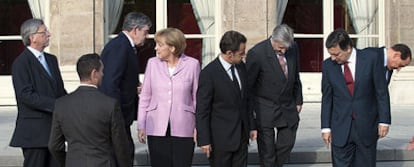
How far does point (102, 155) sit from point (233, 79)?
77.0 inches

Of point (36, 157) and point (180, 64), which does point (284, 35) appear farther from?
point (36, 157)

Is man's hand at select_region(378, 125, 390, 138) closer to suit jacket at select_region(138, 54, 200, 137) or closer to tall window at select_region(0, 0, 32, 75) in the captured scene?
suit jacket at select_region(138, 54, 200, 137)

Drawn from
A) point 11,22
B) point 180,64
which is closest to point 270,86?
point 180,64

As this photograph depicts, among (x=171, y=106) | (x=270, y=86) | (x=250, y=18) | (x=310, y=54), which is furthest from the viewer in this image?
(x=310, y=54)

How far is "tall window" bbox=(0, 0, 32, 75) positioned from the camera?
49.9 ft

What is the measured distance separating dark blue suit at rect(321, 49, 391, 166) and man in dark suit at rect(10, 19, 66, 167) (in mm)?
2340

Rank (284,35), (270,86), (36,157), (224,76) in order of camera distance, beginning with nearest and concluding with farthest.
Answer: (36,157) < (224,76) < (284,35) < (270,86)

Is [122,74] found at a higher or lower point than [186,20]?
lower

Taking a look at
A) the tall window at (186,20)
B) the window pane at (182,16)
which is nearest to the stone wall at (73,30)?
the tall window at (186,20)

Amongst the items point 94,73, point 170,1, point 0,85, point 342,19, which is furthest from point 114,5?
point 94,73

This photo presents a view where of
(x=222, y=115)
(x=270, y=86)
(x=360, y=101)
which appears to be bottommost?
(x=222, y=115)

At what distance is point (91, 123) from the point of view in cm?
500

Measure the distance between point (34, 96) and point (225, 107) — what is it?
63.6 inches

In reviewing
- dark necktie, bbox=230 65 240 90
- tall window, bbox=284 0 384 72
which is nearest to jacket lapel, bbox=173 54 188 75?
dark necktie, bbox=230 65 240 90
